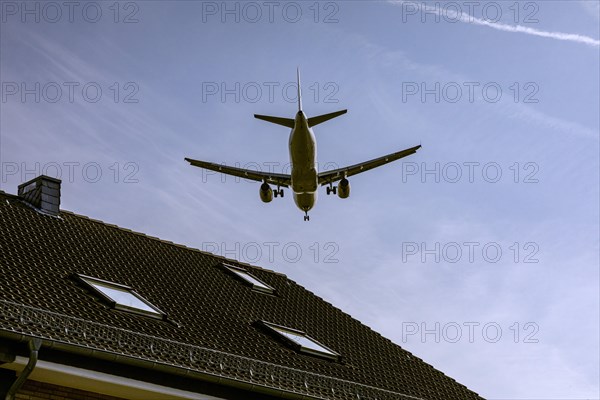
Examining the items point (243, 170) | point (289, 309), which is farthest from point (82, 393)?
point (243, 170)

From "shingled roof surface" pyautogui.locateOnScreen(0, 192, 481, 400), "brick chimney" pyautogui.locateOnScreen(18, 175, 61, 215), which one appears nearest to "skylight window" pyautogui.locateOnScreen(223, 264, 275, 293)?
"shingled roof surface" pyautogui.locateOnScreen(0, 192, 481, 400)

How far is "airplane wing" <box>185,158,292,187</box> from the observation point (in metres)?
45.9

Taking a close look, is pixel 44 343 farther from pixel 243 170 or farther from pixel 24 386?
pixel 243 170

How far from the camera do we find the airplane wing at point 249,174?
45875 millimetres

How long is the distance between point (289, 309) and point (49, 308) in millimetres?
9816

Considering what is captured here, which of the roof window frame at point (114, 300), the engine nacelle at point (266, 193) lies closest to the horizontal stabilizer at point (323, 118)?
the engine nacelle at point (266, 193)

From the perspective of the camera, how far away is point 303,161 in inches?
1613

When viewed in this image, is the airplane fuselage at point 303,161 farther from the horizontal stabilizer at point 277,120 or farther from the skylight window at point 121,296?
the skylight window at point 121,296

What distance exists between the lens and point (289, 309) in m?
25.2

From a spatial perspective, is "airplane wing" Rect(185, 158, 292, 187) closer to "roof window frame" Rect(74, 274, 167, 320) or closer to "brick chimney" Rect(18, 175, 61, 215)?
"brick chimney" Rect(18, 175, 61, 215)

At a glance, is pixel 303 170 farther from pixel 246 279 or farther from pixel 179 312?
pixel 179 312

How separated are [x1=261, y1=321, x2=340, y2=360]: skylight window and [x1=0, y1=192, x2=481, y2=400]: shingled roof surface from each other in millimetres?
230

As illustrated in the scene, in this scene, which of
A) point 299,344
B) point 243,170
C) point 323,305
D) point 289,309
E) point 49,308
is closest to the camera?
point 49,308

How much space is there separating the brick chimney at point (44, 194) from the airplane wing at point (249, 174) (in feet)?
71.6
